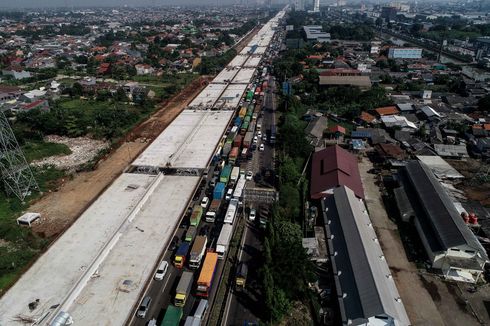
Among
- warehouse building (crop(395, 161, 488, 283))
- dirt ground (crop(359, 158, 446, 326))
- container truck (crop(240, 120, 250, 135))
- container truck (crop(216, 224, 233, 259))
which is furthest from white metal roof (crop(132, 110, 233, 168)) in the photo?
warehouse building (crop(395, 161, 488, 283))

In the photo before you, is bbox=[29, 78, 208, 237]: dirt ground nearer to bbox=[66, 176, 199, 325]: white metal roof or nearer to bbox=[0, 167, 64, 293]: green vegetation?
bbox=[0, 167, 64, 293]: green vegetation

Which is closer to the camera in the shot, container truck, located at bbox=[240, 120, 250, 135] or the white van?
the white van

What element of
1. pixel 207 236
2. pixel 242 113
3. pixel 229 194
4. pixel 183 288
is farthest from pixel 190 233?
pixel 242 113

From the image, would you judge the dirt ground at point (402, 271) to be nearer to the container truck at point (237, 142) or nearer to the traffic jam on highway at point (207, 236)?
the traffic jam on highway at point (207, 236)

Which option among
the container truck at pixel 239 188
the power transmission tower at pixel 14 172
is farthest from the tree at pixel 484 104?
the power transmission tower at pixel 14 172

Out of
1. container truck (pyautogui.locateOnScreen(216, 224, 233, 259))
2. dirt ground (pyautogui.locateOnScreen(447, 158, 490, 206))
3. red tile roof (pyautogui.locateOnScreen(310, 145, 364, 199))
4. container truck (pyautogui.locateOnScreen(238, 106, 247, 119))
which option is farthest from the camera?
container truck (pyautogui.locateOnScreen(238, 106, 247, 119))

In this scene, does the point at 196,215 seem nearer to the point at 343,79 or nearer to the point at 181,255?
the point at 181,255

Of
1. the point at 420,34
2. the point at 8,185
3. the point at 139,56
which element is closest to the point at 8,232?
the point at 8,185
